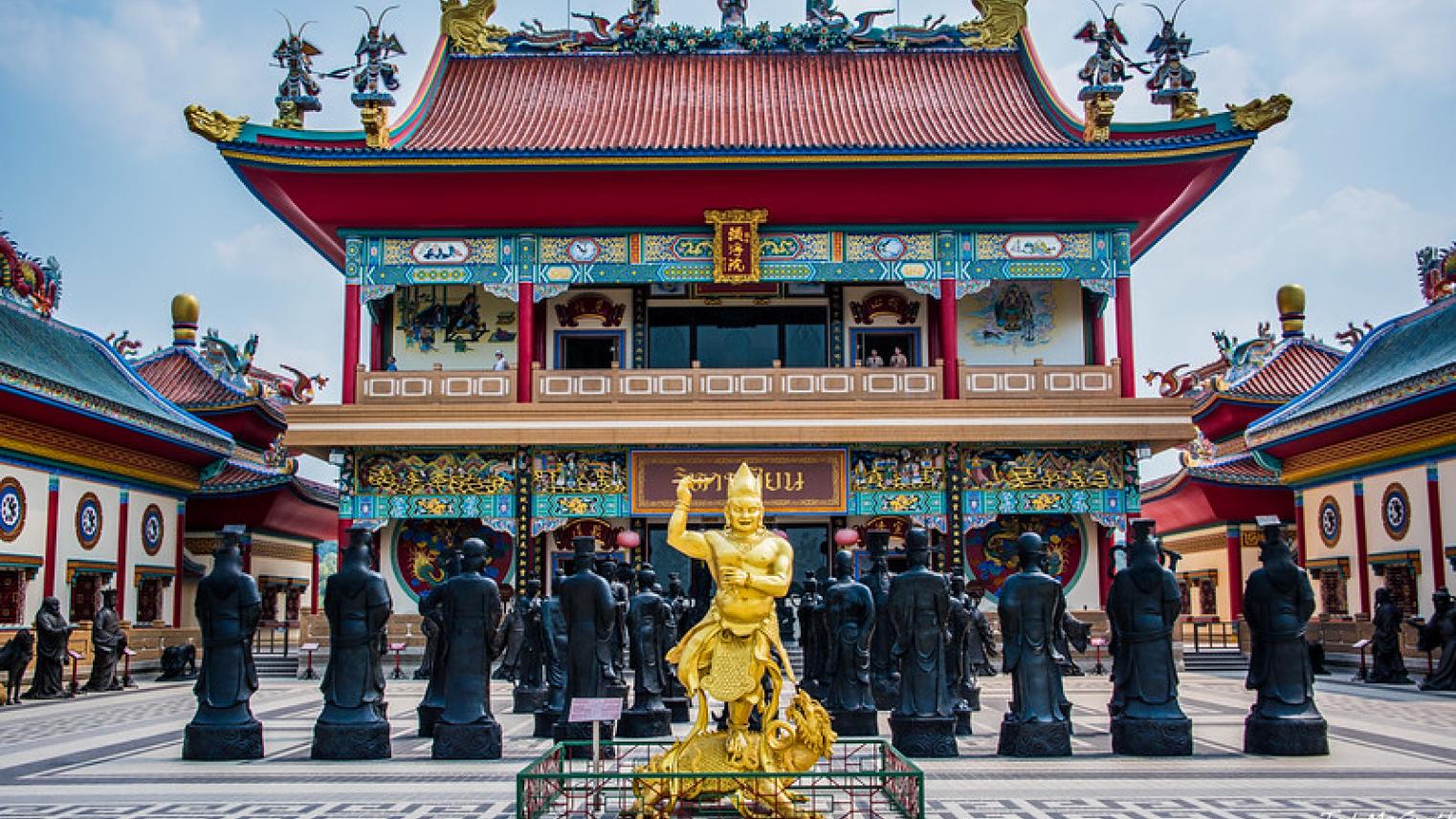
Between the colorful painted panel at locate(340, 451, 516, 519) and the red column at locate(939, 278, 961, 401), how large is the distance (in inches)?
313

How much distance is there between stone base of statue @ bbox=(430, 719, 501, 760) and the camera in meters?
11.0

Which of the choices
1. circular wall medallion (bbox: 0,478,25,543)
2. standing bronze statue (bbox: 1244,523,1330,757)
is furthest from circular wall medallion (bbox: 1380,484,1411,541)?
circular wall medallion (bbox: 0,478,25,543)

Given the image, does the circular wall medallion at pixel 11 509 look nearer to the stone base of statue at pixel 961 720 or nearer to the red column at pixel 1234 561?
the stone base of statue at pixel 961 720

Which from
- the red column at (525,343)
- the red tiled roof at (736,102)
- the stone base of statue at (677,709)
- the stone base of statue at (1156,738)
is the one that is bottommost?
the stone base of statue at (677,709)

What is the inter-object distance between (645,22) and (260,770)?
863 inches

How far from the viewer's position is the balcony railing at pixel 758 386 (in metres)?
23.1

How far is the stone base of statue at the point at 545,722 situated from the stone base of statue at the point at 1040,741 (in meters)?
4.43

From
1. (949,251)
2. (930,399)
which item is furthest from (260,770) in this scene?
(949,251)

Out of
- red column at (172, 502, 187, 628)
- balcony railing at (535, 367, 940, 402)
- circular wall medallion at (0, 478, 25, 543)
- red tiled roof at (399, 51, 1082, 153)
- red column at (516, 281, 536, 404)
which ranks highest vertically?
red tiled roof at (399, 51, 1082, 153)

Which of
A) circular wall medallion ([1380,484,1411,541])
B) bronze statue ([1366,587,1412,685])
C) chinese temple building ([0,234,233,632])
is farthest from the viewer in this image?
circular wall medallion ([1380,484,1411,541])

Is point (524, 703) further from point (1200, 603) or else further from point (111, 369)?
point (1200, 603)

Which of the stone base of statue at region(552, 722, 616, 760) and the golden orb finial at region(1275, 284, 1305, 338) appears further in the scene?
the golden orb finial at region(1275, 284, 1305, 338)

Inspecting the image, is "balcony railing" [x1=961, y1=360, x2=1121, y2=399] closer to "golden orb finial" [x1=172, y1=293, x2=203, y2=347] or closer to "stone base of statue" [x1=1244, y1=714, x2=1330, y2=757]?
"stone base of statue" [x1=1244, y1=714, x2=1330, y2=757]

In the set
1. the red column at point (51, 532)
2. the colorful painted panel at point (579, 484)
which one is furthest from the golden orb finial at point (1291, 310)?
the red column at point (51, 532)
